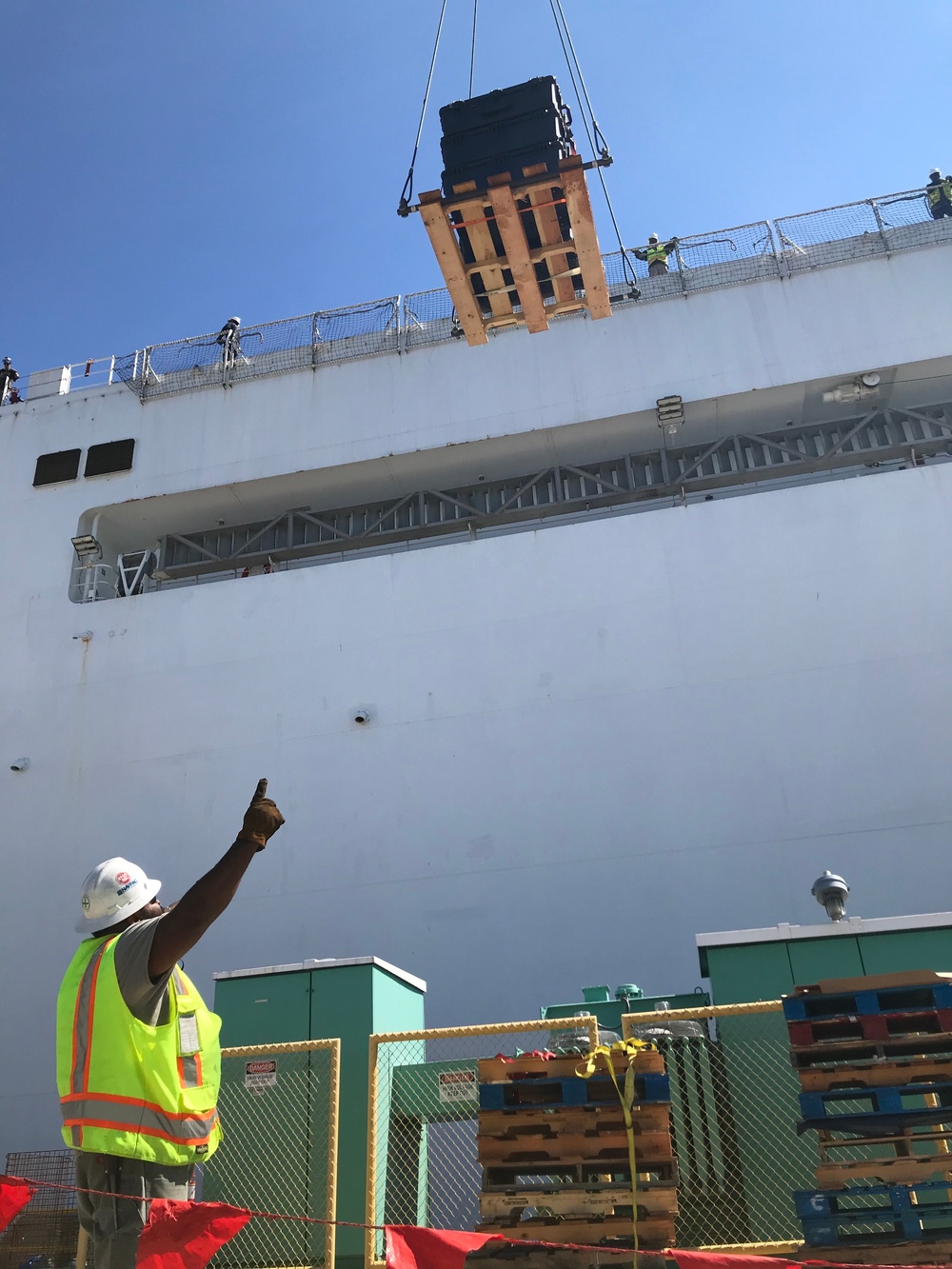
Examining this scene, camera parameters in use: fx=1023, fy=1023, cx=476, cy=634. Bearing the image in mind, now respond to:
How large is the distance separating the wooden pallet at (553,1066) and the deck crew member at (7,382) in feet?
55.4

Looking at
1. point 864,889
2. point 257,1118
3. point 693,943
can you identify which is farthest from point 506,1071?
point 864,889

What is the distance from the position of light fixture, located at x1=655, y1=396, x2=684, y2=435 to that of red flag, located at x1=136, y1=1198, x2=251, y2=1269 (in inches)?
493

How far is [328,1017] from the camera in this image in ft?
26.1

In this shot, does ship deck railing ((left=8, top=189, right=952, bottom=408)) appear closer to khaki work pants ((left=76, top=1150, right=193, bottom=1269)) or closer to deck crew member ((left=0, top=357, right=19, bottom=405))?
deck crew member ((left=0, top=357, right=19, bottom=405))

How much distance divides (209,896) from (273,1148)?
4.94 m

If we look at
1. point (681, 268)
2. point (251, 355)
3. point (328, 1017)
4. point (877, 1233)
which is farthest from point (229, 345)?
point (877, 1233)

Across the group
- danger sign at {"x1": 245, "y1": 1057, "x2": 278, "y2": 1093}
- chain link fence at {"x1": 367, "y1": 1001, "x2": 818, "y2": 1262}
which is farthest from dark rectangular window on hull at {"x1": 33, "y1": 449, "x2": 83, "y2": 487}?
chain link fence at {"x1": 367, "y1": 1001, "x2": 818, "y2": 1262}

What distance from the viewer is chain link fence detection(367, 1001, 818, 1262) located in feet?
20.5

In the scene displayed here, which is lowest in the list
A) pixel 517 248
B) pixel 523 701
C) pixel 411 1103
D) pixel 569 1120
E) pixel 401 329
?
pixel 569 1120

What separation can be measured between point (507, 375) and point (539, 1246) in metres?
12.8

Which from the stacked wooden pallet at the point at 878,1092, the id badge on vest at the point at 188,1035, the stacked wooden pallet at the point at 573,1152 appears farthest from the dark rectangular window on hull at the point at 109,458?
the stacked wooden pallet at the point at 878,1092

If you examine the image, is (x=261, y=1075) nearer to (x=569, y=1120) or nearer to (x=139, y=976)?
(x=569, y=1120)

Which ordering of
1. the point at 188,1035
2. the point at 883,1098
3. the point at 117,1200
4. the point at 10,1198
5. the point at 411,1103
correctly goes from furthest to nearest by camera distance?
the point at 411,1103 → the point at 883,1098 → the point at 10,1198 → the point at 188,1035 → the point at 117,1200

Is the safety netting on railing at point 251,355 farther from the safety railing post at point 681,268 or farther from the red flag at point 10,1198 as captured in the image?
the red flag at point 10,1198
